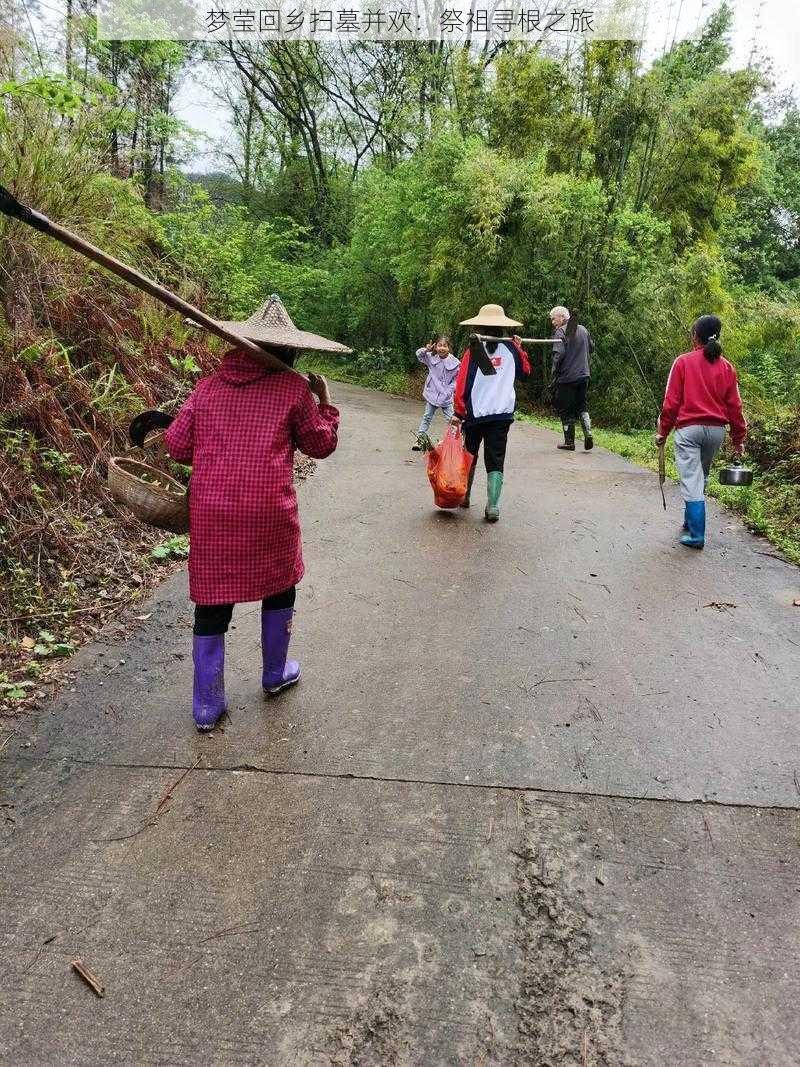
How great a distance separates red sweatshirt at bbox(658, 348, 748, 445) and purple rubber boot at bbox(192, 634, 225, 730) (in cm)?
417

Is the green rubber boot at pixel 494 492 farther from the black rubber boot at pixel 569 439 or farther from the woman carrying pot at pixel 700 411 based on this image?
the black rubber boot at pixel 569 439

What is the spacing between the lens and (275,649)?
336cm

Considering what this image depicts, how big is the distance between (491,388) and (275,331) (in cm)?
312

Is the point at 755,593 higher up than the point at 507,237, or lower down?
lower down

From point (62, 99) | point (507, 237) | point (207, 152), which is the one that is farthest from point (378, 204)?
point (62, 99)

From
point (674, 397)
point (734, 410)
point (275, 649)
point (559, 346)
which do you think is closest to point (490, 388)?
point (674, 397)

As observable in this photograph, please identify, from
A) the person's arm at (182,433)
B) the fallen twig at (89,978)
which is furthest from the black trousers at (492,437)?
the fallen twig at (89,978)

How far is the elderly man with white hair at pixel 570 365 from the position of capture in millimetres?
9438

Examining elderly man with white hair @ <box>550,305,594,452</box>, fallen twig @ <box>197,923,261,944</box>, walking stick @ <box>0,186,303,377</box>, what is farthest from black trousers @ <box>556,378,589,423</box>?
fallen twig @ <box>197,923,261,944</box>

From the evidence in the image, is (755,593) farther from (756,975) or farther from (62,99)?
(62,99)

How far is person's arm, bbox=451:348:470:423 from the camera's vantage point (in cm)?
597

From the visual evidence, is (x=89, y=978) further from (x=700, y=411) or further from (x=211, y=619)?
(x=700, y=411)

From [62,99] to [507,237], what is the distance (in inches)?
373

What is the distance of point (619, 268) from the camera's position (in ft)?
42.3
